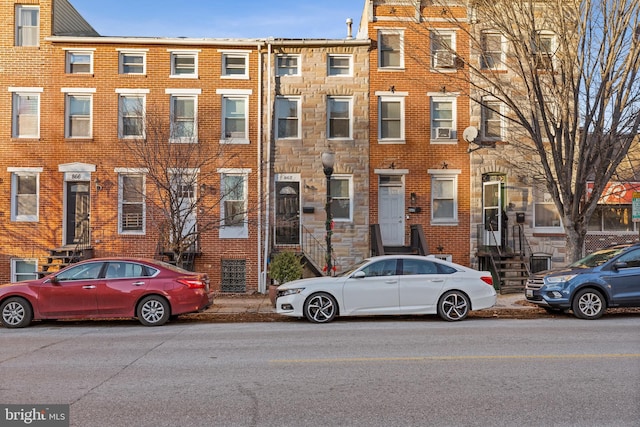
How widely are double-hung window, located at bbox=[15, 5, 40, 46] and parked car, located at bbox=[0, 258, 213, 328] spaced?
35.7ft

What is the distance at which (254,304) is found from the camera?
15383 mm

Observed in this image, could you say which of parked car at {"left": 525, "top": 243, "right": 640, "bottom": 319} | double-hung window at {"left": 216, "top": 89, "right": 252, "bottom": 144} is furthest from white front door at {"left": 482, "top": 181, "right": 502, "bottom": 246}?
double-hung window at {"left": 216, "top": 89, "right": 252, "bottom": 144}

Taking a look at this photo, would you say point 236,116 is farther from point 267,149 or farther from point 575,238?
point 575,238

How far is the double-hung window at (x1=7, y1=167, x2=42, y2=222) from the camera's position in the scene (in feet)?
61.1

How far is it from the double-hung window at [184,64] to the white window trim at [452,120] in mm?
8334

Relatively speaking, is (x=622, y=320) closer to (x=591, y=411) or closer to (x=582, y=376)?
(x=582, y=376)

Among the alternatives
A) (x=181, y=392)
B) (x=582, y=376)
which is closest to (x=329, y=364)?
(x=181, y=392)

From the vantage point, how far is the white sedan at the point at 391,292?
11609mm

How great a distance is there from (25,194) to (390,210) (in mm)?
12648

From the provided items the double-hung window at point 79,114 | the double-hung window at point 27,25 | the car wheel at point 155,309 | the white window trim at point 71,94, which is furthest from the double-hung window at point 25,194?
the car wheel at point 155,309

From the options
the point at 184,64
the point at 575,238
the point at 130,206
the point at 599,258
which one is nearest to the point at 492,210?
the point at 575,238

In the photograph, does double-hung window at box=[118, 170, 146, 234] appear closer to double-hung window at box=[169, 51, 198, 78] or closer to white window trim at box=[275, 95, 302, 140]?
double-hung window at box=[169, 51, 198, 78]

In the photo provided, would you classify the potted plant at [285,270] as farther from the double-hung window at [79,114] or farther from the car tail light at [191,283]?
the double-hung window at [79,114]

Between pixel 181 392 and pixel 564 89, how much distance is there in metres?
11.8
